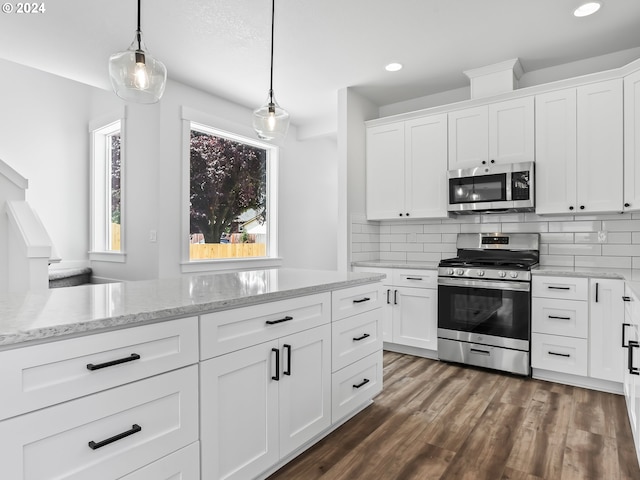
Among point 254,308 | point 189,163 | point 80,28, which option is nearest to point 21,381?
point 254,308

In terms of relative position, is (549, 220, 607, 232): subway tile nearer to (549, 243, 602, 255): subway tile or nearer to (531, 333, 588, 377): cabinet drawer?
(549, 243, 602, 255): subway tile

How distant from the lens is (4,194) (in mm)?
3314

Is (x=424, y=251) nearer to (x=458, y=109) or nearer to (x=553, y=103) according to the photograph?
(x=458, y=109)

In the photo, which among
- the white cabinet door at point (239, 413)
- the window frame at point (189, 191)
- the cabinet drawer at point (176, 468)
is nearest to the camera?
the cabinet drawer at point (176, 468)

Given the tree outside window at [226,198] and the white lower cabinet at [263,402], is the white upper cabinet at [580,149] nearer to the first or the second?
the white lower cabinet at [263,402]

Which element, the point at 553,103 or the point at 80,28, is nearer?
the point at 80,28

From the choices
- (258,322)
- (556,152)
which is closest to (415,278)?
(556,152)

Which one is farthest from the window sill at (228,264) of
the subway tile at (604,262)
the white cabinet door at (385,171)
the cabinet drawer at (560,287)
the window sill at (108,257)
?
the subway tile at (604,262)

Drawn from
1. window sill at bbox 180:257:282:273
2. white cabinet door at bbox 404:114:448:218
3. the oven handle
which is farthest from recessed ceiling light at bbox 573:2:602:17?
window sill at bbox 180:257:282:273

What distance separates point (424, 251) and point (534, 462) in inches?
97.8

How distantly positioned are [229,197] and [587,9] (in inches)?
147

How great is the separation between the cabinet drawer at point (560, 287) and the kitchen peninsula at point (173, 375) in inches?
69.3

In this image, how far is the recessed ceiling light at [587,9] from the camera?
2.54m

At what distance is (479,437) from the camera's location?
85.5 inches
